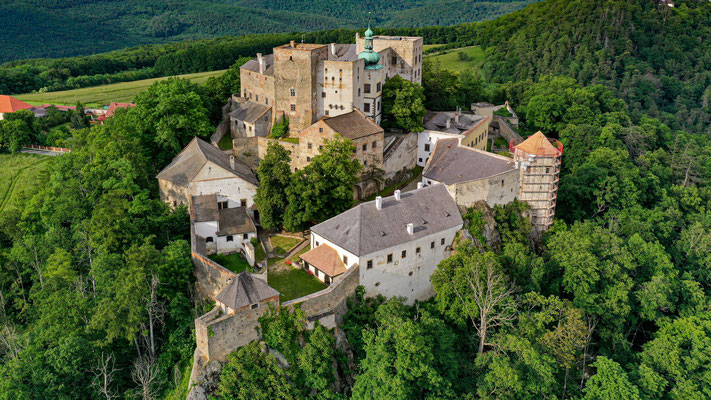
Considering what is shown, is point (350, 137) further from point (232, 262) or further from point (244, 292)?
point (244, 292)

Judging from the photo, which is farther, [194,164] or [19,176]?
[19,176]

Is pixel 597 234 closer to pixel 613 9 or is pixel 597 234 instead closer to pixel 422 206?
pixel 422 206

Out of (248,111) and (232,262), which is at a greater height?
(248,111)

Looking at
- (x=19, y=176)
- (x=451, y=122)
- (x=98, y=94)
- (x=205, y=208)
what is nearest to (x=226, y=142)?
(x=205, y=208)

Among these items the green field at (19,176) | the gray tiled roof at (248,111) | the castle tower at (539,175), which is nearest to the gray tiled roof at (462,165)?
the castle tower at (539,175)

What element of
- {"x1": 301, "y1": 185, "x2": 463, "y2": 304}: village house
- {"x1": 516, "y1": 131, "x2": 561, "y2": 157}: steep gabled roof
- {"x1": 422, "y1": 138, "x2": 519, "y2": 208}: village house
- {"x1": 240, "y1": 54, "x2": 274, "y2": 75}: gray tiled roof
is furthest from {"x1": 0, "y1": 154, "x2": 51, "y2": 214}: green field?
{"x1": 516, "y1": 131, "x2": 561, "y2": 157}: steep gabled roof

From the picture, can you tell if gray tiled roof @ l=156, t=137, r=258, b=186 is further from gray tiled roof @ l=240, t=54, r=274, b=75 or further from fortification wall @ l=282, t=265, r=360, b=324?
fortification wall @ l=282, t=265, r=360, b=324

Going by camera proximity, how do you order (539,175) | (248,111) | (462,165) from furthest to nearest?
(248,111)
(462,165)
(539,175)
